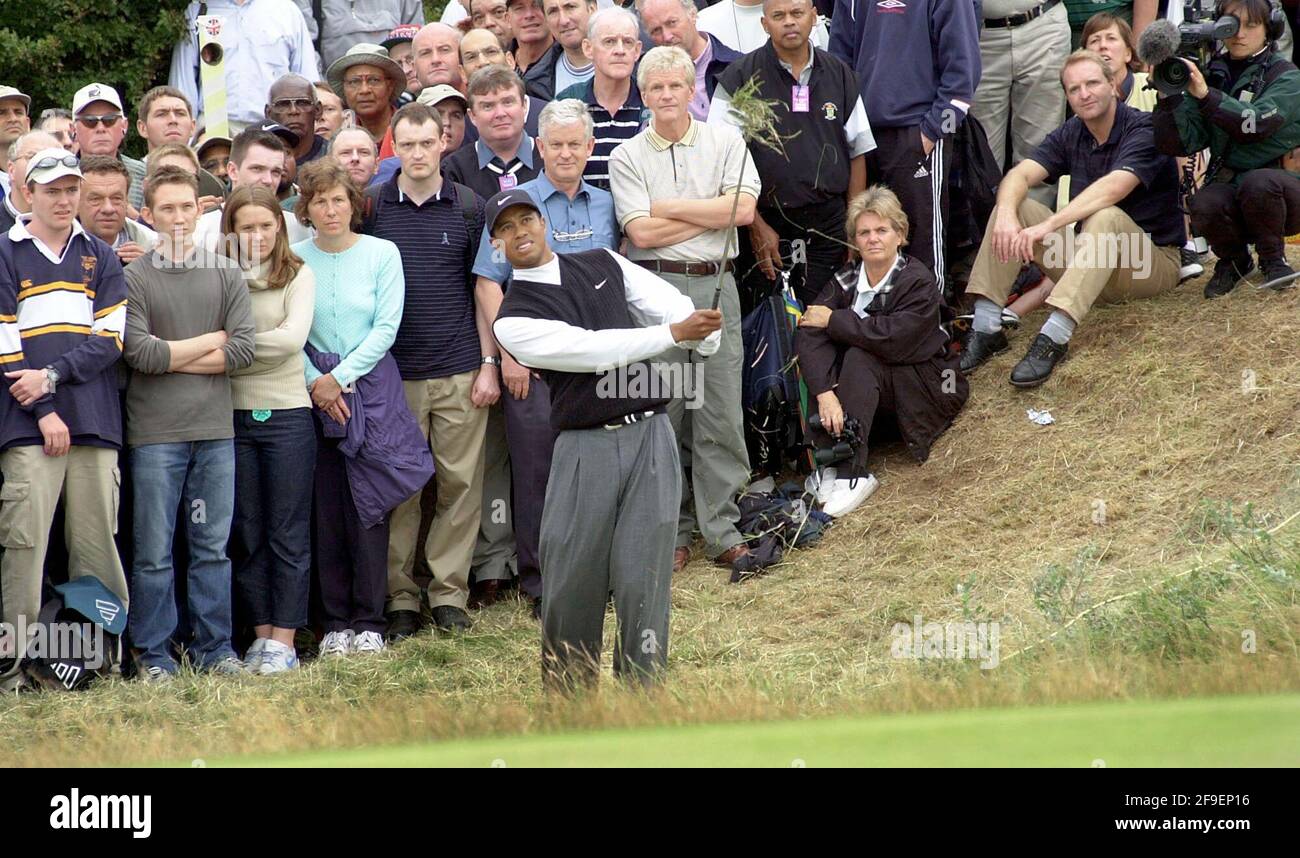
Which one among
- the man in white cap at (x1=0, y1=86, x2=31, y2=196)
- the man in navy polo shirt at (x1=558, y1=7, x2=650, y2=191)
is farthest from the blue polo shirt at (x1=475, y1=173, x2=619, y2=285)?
the man in white cap at (x1=0, y1=86, x2=31, y2=196)

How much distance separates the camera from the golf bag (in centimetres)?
1010

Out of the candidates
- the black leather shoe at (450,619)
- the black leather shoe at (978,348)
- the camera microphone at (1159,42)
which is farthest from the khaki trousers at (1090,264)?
the black leather shoe at (450,619)

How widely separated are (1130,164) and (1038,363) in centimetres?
138

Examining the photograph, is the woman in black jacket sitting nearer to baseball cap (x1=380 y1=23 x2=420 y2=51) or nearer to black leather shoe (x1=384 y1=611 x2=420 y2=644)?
black leather shoe (x1=384 y1=611 x2=420 y2=644)

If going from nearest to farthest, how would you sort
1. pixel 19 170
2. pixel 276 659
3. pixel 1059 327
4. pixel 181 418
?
pixel 181 418, pixel 19 170, pixel 276 659, pixel 1059 327

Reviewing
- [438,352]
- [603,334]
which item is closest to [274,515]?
[438,352]

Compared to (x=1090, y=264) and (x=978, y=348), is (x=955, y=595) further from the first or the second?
(x=1090, y=264)

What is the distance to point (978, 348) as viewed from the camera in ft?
34.1

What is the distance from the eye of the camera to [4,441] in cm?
766

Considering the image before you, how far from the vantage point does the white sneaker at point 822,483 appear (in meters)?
9.90
